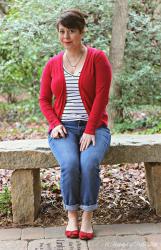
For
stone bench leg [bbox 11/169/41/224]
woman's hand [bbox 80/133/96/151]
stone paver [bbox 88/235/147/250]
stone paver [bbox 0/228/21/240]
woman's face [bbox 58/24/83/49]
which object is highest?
woman's face [bbox 58/24/83/49]

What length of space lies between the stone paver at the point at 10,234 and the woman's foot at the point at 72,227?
0.36m

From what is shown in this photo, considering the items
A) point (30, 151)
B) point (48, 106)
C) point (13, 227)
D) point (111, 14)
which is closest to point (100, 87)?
point (48, 106)

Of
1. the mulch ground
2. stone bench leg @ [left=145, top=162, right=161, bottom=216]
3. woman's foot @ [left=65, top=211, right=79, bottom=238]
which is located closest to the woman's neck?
stone bench leg @ [left=145, top=162, right=161, bottom=216]

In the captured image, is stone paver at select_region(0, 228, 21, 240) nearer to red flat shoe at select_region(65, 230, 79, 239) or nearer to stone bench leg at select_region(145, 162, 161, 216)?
red flat shoe at select_region(65, 230, 79, 239)

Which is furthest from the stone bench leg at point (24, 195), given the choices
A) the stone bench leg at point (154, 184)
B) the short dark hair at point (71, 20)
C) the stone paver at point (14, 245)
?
the short dark hair at point (71, 20)

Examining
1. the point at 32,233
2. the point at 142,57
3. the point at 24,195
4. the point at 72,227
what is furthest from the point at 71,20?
the point at 142,57

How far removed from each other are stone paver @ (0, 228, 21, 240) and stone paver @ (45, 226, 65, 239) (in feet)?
0.67

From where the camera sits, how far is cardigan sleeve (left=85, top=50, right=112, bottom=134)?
310cm

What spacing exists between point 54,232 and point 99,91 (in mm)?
1074

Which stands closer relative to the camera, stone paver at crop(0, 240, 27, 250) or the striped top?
stone paver at crop(0, 240, 27, 250)

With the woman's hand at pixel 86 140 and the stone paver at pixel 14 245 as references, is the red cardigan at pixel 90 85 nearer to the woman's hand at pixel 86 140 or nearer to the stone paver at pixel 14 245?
the woman's hand at pixel 86 140

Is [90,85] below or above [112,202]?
above

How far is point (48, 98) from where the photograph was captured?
3.30 meters

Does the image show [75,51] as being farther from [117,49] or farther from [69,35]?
[117,49]
